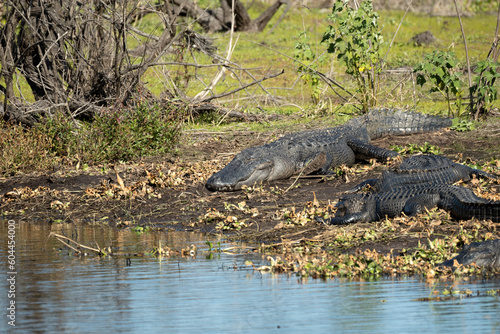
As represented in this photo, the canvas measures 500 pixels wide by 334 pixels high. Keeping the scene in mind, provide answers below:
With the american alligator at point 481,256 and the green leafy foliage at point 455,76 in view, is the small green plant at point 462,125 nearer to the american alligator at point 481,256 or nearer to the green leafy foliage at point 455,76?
the green leafy foliage at point 455,76

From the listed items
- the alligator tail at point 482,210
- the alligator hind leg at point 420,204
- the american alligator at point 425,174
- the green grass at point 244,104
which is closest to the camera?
the alligator tail at point 482,210

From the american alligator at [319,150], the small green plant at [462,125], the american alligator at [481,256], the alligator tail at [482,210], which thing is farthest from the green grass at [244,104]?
the american alligator at [481,256]

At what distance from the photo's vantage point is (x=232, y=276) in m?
4.72

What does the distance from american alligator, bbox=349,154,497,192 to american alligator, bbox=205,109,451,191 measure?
134cm

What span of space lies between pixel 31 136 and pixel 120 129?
1288 mm

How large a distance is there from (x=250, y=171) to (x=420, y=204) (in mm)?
2672

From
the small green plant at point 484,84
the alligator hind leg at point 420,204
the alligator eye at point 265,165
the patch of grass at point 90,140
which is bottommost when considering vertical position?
the alligator hind leg at point 420,204

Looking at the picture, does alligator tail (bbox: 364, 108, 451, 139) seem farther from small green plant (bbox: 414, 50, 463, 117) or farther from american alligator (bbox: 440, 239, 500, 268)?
american alligator (bbox: 440, 239, 500, 268)

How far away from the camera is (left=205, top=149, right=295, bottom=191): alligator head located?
8078 mm

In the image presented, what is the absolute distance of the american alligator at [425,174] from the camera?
727cm

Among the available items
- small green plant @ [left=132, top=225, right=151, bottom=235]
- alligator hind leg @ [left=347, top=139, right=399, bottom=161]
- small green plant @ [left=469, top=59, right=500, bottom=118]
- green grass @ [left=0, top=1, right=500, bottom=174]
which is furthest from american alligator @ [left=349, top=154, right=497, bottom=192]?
small green plant @ [left=469, top=59, right=500, bottom=118]

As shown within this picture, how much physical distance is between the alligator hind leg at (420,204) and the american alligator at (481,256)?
4.89 ft

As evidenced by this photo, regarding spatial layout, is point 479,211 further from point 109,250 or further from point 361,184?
point 109,250

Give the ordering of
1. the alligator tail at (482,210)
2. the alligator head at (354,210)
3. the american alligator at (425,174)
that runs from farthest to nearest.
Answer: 1. the american alligator at (425,174)
2. the alligator head at (354,210)
3. the alligator tail at (482,210)
